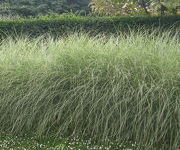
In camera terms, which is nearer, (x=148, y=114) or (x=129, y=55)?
(x=148, y=114)

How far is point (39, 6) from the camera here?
1827 cm

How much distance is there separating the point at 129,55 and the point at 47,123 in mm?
1291

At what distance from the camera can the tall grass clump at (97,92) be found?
4.46 m

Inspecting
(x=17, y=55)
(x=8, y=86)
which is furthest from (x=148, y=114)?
(x=17, y=55)

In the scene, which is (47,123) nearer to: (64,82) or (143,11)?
(64,82)

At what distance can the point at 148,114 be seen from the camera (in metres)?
4.44

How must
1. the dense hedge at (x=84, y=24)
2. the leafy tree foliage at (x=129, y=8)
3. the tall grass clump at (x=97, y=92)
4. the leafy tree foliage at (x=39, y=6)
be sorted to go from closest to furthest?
the tall grass clump at (x=97, y=92), the dense hedge at (x=84, y=24), the leafy tree foliage at (x=129, y=8), the leafy tree foliage at (x=39, y=6)

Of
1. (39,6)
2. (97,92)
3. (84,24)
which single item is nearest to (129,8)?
(84,24)

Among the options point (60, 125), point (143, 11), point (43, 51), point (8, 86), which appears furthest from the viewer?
point (143, 11)

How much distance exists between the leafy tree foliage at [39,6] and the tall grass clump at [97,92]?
11.7 m

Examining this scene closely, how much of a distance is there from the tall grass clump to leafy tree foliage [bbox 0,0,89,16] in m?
11.7

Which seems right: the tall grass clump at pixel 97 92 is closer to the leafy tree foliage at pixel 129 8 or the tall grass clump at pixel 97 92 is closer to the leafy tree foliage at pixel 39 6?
the leafy tree foliage at pixel 129 8

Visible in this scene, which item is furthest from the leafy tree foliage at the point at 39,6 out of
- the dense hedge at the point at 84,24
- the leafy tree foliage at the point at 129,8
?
the dense hedge at the point at 84,24

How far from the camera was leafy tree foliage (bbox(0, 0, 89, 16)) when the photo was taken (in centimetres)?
1709
